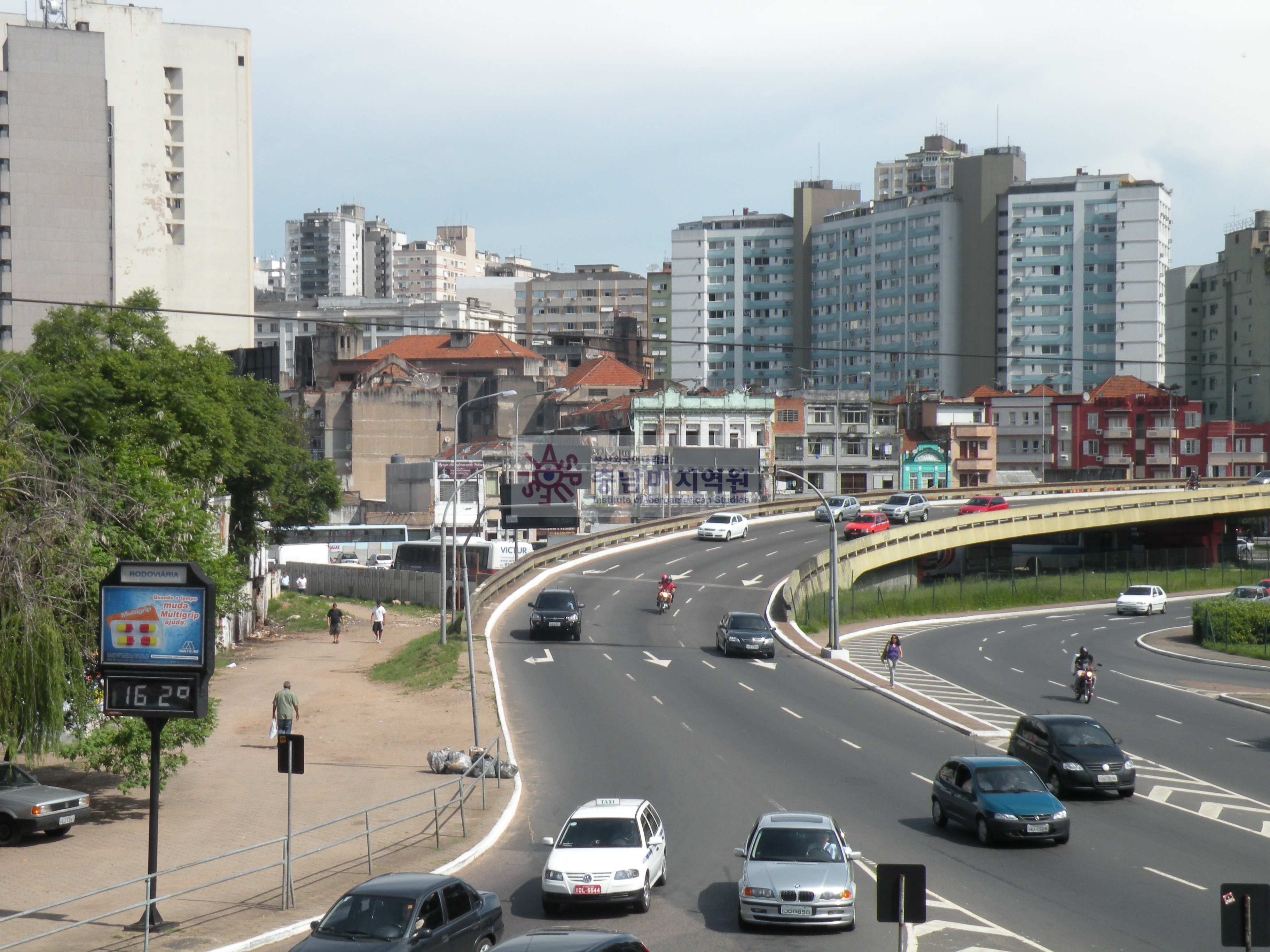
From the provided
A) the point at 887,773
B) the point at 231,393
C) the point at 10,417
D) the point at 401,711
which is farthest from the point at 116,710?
the point at 231,393

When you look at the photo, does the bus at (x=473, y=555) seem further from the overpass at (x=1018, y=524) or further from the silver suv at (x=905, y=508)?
the silver suv at (x=905, y=508)

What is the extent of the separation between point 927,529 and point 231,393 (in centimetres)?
4373

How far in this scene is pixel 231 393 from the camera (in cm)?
4538

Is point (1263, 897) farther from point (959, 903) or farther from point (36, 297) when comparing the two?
point (36, 297)

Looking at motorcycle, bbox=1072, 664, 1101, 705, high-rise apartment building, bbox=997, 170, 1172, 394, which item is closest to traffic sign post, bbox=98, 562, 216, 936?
motorcycle, bbox=1072, 664, 1101, 705

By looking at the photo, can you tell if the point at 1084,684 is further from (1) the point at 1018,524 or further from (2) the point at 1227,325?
(2) the point at 1227,325

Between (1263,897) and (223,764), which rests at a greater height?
(1263,897)

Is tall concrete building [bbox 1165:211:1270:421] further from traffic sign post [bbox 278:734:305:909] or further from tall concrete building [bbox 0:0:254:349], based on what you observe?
traffic sign post [bbox 278:734:305:909]

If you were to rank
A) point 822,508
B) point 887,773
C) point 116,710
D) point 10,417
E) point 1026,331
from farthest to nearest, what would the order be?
point 1026,331
point 822,508
point 887,773
point 10,417
point 116,710

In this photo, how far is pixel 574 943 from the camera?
13.0 metres

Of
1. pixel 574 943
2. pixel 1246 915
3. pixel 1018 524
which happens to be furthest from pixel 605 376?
pixel 1246 915

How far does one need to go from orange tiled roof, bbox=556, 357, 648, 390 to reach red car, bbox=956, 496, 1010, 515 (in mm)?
58825

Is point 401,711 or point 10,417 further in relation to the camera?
point 401,711

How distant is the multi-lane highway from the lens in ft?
57.9
